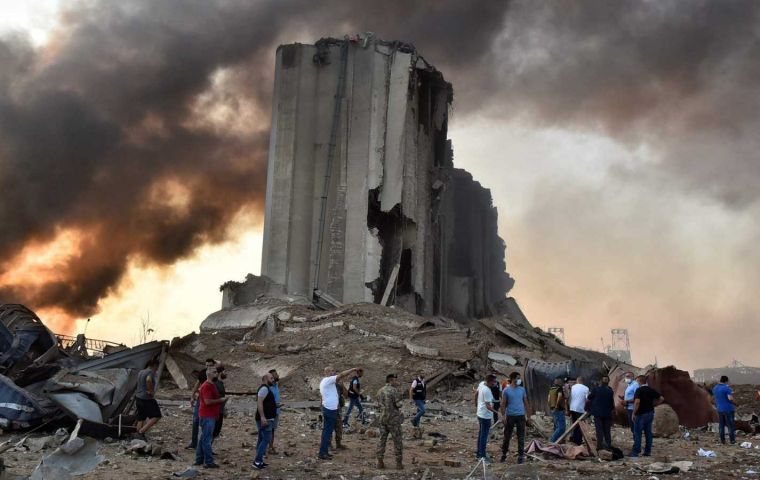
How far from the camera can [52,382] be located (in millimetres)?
11500

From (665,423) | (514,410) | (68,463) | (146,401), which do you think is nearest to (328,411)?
(514,410)

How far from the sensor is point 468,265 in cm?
4591

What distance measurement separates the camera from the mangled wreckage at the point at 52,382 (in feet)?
35.9

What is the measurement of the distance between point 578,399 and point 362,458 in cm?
359

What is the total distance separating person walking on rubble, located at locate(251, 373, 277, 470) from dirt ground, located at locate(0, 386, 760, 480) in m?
0.20

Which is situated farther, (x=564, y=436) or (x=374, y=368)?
(x=374, y=368)

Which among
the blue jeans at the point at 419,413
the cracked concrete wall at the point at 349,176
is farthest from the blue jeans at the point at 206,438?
the cracked concrete wall at the point at 349,176

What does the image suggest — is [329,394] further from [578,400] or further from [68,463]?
[578,400]

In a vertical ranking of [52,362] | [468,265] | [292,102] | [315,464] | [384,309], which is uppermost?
[292,102]

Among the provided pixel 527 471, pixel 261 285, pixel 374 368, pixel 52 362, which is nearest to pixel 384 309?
pixel 374 368

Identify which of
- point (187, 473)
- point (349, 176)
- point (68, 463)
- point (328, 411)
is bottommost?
point (187, 473)

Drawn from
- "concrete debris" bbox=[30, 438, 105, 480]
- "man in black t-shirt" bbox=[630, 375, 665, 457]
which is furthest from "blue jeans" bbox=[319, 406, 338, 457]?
"man in black t-shirt" bbox=[630, 375, 665, 457]

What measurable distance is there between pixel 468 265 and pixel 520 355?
2333 centimetres

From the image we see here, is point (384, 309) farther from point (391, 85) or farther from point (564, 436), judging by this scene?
point (564, 436)
